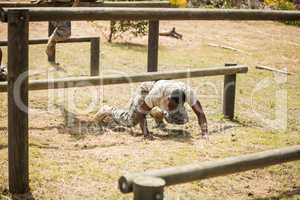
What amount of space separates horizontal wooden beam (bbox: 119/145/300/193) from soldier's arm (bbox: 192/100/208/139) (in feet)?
7.47

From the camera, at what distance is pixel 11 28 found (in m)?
3.70

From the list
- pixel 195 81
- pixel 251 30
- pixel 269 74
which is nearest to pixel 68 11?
pixel 195 81

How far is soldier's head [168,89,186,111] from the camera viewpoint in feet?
18.1

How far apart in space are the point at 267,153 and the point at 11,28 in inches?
74.8

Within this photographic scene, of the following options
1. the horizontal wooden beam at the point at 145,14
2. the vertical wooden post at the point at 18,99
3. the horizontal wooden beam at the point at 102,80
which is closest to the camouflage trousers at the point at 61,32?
the horizontal wooden beam at the point at 102,80

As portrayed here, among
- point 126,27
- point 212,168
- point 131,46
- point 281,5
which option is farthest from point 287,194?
point 281,5

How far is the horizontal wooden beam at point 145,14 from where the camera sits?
12.5 feet

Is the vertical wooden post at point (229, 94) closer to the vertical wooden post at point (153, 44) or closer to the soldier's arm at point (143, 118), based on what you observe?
the vertical wooden post at point (153, 44)

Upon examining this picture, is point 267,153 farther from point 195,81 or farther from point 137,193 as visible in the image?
point 195,81

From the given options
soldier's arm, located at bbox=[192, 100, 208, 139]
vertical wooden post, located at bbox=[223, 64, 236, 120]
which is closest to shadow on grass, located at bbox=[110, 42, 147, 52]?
vertical wooden post, located at bbox=[223, 64, 236, 120]

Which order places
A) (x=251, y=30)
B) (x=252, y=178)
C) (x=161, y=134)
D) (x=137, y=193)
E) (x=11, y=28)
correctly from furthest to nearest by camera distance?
(x=251, y=30)
(x=161, y=134)
(x=252, y=178)
(x=11, y=28)
(x=137, y=193)

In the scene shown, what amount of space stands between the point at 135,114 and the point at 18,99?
2291mm

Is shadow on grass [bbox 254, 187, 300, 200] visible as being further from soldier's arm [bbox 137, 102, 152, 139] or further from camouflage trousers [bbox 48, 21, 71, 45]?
camouflage trousers [bbox 48, 21, 71, 45]

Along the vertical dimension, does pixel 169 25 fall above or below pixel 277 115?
above
